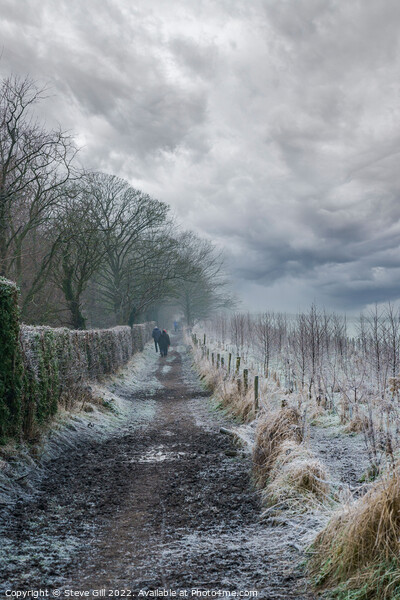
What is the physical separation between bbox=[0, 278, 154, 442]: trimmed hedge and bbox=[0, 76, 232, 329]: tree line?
3.62m

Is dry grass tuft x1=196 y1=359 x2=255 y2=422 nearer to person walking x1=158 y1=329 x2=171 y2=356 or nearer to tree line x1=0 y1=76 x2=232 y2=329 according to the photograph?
tree line x1=0 y1=76 x2=232 y2=329

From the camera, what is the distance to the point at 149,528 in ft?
14.4

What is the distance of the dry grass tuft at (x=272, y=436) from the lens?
5.52m

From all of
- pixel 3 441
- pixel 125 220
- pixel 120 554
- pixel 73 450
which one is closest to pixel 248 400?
pixel 73 450

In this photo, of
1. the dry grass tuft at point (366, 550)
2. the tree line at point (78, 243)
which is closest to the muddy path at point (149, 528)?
the dry grass tuft at point (366, 550)

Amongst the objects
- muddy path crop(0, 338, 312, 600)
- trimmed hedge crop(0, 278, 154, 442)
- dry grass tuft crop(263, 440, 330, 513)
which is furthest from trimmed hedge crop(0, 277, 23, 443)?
dry grass tuft crop(263, 440, 330, 513)

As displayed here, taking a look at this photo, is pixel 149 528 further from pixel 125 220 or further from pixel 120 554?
pixel 125 220

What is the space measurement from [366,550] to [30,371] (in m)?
5.53

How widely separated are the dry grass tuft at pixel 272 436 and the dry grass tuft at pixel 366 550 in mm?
2207

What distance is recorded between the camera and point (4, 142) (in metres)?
13.2

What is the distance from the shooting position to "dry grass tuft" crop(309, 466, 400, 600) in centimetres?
272

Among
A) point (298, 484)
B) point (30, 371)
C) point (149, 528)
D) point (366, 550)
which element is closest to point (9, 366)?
point (30, 371)

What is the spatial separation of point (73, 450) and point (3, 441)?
5.24 feet

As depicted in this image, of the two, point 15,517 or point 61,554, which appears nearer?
point 61,554
